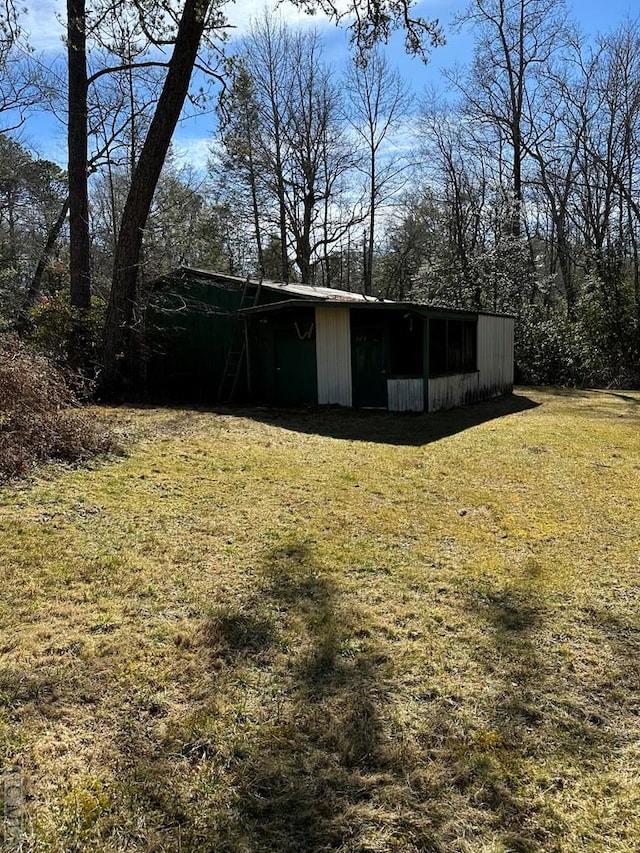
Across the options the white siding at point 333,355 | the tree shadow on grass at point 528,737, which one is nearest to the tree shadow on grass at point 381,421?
the white siding at point 333,355

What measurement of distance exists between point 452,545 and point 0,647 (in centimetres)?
307

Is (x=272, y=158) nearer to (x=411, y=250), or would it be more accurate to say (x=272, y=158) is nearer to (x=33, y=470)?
(x=411, y=250)

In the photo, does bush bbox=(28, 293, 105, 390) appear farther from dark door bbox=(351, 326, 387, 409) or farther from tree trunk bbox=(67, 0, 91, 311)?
dark door bbox=(351, 326, 387, 409)

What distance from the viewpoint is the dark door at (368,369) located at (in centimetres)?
1149

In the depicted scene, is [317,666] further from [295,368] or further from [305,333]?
[295,368]

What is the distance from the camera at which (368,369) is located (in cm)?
1164

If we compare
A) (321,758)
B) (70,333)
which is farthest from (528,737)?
(70,333)

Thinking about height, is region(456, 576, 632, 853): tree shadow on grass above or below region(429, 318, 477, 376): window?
below

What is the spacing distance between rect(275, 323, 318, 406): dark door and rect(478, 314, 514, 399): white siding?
462cm

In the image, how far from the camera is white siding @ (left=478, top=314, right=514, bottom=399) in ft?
44.6

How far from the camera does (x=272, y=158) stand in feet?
77.8

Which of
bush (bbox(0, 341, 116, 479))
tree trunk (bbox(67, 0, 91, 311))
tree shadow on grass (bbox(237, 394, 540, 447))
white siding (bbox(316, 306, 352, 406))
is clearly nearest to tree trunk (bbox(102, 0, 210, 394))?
tree trunk (bbox(67, 0, 91, 311))

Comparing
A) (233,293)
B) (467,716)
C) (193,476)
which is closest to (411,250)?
(233,293)

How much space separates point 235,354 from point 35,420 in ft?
25.8
